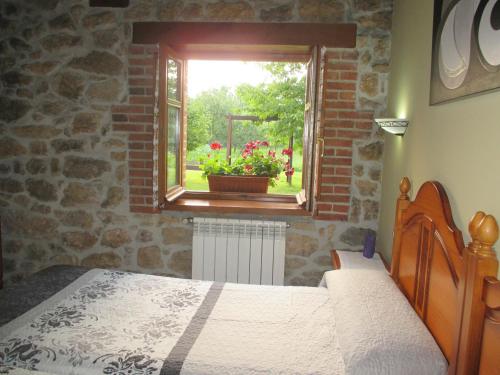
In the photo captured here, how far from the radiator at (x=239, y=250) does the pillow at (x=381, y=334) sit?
3.72ft

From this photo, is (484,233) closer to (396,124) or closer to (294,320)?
(294,320)

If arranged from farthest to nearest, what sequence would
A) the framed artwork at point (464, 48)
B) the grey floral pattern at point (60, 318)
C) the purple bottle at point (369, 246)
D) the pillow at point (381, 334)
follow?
the purple bottle at point (369, 246)
the grey floral pattern at point (60, 318)
the pillow at point (381, 334)
the framed artwork at point (464, 48)

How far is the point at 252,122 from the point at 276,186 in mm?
622

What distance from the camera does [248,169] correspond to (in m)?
3.57

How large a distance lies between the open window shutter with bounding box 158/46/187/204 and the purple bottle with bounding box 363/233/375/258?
1.51 m

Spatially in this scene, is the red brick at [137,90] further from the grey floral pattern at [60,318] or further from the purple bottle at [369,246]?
the purple bottle at [369,246]

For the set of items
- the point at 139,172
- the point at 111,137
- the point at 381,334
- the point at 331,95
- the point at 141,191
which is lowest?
the point at 381,334

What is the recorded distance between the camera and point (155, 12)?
3.05m

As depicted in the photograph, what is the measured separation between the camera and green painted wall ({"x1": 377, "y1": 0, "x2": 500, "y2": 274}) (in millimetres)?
1378

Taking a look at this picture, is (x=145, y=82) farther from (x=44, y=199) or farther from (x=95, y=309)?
(x=95, y=309)

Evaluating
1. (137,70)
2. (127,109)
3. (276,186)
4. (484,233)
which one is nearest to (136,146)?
(127,109)

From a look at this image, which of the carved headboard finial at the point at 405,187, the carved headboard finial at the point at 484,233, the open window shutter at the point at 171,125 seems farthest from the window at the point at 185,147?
the carved headboard finial at the point at 484,233

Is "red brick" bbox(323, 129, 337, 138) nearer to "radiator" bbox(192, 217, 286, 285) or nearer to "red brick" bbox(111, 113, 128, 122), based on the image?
"radiator" bbox(192, 217, 286, 285)

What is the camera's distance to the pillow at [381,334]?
1423 mm
